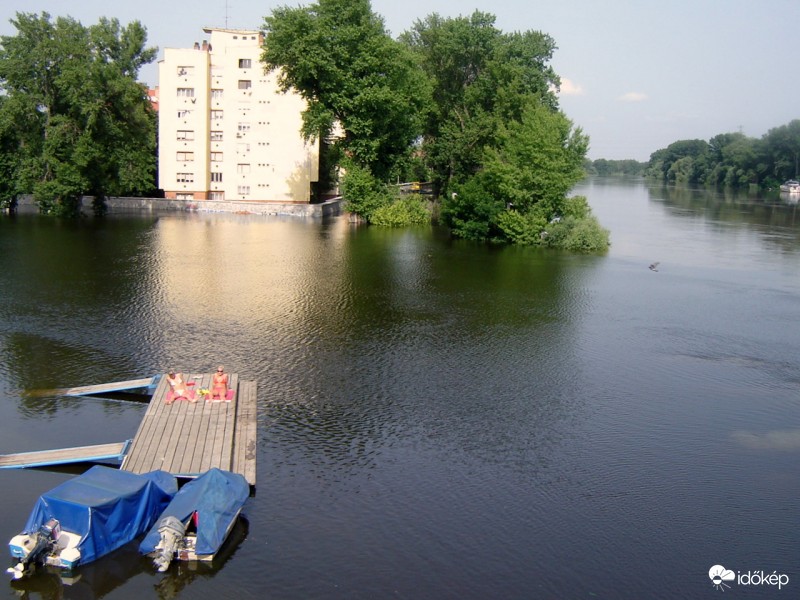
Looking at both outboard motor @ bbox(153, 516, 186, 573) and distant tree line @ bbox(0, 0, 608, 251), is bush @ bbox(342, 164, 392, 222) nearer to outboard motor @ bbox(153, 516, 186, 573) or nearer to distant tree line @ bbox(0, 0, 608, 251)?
distant tree line @ bbox(0, 0, 608, 251)

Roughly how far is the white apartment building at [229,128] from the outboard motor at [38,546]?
2885 inches

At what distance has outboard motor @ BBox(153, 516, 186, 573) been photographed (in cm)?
1645

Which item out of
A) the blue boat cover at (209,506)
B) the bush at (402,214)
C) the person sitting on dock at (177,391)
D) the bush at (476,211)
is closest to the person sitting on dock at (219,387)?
the person sitting on dock at (177,391)

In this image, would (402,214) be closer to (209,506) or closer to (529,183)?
(529,183)

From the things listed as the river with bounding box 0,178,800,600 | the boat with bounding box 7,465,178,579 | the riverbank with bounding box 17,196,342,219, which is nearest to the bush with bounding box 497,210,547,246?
the river with bounding box 0,178,800,600

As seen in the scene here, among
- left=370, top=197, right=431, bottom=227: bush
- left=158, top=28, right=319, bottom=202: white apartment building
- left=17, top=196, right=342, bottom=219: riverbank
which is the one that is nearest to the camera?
left=370, top=197, right=431, bottom=227: bush

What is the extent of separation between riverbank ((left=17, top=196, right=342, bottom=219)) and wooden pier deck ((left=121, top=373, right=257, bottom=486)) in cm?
6092

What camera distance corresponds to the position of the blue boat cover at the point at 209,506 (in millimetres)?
16906

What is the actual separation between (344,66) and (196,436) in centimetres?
5824

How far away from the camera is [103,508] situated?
54.8ft

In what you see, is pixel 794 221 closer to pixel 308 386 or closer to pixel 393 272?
pixel 393 272

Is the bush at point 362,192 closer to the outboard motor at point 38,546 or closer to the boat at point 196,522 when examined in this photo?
the boat at point 196,522

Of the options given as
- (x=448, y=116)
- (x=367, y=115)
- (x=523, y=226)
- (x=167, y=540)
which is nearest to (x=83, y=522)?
(x=167, y=540)

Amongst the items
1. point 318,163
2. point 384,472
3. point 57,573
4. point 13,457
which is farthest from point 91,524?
point 318,163
